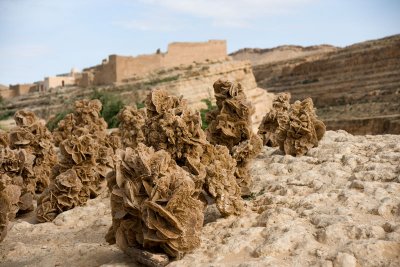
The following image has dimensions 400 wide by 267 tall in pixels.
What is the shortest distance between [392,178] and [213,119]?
3.34m

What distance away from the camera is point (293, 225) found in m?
5.39

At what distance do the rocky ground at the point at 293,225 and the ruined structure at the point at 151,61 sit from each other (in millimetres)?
27525

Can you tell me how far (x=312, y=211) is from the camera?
18.9 ft

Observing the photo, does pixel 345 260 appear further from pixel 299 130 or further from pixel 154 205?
pixel 299 130

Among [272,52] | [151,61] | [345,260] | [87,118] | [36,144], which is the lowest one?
[345,260]

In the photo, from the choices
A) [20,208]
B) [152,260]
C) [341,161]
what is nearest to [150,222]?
[152,260]

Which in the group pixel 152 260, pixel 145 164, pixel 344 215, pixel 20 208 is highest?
pixel 145 164

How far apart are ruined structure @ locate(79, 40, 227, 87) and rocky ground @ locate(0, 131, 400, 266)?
27.5m

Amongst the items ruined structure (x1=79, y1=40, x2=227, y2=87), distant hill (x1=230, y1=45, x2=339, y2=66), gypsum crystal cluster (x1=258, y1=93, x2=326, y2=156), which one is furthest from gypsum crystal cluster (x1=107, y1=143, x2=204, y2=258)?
distant hill (x1=230, y1=45, x2=339, y2=66)

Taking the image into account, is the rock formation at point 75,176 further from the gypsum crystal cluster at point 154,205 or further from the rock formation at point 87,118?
the gypsum crystal cluster at point 154,205

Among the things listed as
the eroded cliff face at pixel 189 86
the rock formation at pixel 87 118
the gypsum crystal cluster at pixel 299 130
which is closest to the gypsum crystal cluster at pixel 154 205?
the gypsum crystal cluster at pixel 299 130

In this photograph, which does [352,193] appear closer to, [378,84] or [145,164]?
[145,164]

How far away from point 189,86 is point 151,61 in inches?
350

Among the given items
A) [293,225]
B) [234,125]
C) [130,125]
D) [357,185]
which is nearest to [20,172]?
[130,125]
